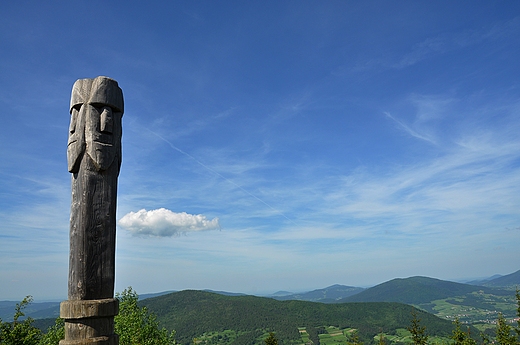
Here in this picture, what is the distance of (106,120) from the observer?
4.12 m

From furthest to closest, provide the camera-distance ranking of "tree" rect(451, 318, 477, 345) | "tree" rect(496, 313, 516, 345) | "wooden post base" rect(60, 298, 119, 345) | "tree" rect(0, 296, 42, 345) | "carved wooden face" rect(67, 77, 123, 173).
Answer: "tree" rect(451, 318, 477, 345) < "tree" rect(496, 313, 516, 345) < "tree" rect(0, 296, 42, 345) < "carved wooden face" rect(67, 77, 123, 173) < "wooden post base" rect(60, 298, 119, 345)

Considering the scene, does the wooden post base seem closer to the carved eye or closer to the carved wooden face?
the carved wooden face

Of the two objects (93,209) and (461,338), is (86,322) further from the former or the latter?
(461,338)

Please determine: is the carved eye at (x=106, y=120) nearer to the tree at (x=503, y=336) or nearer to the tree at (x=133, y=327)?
the tree at (x=133, y=327)

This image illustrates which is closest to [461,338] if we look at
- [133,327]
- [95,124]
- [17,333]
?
[133,327]

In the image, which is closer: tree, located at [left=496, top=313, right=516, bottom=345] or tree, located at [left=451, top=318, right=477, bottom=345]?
tree, located at [left=496, top=313, right=516, bottom=345]

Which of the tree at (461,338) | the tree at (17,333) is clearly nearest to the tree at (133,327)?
the tree at (17,333)

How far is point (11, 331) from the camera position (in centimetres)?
2347

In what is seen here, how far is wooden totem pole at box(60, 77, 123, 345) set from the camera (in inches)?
142

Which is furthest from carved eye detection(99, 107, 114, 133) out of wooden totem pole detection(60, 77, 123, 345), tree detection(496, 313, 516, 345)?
tree detection(496, 313, 516, 345)

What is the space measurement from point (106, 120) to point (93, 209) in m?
1.05

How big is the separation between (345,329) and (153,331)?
567ft

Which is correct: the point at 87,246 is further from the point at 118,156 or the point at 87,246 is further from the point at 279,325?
the point at 279,325

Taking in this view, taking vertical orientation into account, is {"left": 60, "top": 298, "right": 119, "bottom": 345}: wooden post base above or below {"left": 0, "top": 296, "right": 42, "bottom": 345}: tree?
above
